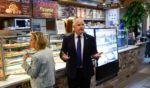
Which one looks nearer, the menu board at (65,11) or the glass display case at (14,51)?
the glass display case at (14,51)

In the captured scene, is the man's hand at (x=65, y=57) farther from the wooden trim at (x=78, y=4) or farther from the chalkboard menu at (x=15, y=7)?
the wooden trim at (x=78, y=4)

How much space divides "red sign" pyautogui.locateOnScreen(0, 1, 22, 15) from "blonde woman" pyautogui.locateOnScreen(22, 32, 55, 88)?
10.5 ft

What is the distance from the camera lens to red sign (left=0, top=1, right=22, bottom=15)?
5.73 metres

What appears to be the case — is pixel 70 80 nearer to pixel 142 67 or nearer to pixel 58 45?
pixel 58 45

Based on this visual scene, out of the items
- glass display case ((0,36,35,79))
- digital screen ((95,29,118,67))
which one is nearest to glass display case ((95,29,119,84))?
digital screen ((95,29,118,67))

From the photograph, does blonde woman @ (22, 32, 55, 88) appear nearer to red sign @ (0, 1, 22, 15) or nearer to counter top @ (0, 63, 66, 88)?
counter top @ (0, 63, 66, 88)

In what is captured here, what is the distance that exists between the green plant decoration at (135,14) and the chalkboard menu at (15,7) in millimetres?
4717

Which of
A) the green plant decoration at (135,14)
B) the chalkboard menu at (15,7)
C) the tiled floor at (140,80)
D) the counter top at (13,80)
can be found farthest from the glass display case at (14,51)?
the green plant decoration at (135,14)

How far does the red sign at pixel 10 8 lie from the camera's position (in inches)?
225

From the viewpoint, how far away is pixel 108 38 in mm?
5125

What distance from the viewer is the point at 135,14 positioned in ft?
31.8

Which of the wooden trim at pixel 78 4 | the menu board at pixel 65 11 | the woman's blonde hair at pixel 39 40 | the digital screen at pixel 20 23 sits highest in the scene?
the wooden trim at pixel 78 4

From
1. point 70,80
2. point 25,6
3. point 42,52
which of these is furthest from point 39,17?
point 42,52

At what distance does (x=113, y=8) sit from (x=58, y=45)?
4375 millimetres
